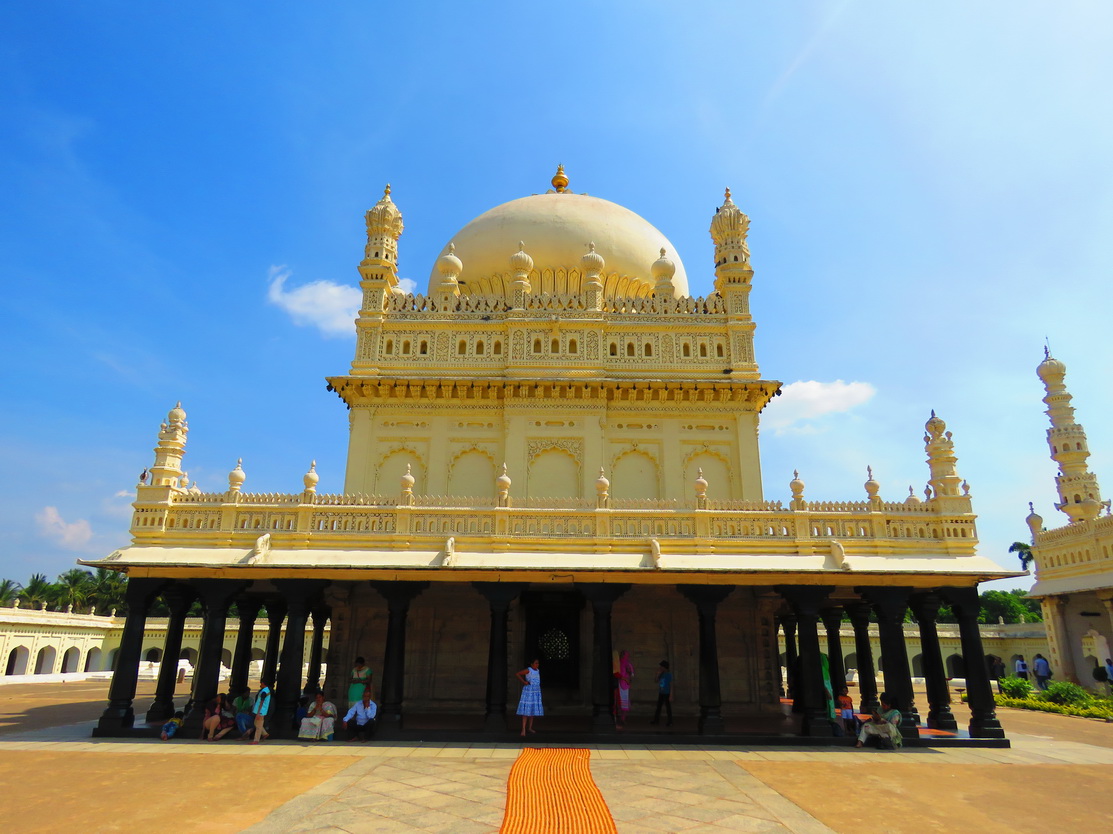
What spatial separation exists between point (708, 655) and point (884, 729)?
134 inches

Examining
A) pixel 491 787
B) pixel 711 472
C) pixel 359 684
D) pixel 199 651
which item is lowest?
pixel 491 787

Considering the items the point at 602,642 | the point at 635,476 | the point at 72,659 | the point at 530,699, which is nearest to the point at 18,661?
the point at 72,659

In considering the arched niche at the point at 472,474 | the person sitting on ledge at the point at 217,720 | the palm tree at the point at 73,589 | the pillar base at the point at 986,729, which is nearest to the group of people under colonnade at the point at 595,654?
the pillar base at the point at 986,729

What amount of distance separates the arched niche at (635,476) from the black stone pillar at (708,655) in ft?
18.6

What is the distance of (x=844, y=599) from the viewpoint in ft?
54.2

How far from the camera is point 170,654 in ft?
46.9

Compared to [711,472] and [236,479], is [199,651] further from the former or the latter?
[711,472]

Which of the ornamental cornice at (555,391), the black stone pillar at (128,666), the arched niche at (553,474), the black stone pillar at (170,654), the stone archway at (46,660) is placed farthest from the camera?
the stone archway at (46,660)

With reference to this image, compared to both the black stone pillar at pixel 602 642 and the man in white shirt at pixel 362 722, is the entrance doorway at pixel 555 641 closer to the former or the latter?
the black stone pillar at pixel 602 642

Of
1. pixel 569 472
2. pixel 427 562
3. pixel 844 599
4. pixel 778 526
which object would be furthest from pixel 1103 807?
pixel 569 472

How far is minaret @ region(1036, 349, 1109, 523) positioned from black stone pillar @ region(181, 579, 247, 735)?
30.1m

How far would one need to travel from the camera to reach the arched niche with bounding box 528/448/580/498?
1906 cm

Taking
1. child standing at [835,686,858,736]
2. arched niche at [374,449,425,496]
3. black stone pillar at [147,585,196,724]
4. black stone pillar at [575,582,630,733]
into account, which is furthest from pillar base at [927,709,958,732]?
→ black stone pillar at [147,585,196,724]

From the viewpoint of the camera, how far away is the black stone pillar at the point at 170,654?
13945 millimetres
